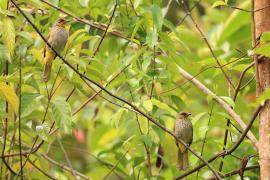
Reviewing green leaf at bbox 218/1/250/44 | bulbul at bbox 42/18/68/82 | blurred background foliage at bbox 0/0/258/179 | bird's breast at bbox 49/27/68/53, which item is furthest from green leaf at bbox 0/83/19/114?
green leaf at bbox 218/1/250/44

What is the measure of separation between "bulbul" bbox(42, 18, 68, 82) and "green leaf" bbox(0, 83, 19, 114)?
8.2 inches

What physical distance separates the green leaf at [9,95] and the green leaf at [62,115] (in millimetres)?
146

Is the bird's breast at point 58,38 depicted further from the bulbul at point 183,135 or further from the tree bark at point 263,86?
the tree bark at point 263,86

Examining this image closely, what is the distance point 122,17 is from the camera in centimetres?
333

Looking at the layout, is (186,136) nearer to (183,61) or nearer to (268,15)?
(183,61)

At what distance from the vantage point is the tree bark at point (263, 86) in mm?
2738

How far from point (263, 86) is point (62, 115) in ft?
2.65

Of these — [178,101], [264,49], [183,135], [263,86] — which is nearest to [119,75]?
[178,101]

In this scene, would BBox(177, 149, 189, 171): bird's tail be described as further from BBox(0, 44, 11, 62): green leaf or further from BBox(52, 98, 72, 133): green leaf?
BBox(0, 44, 11, 62): green leaf

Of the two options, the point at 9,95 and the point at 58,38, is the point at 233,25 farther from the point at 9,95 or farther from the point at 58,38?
the point at 9,95

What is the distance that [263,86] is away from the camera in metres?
2.81

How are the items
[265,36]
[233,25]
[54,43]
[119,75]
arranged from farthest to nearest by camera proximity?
[233,25] → [119,75] → [54,43] → [265,36]

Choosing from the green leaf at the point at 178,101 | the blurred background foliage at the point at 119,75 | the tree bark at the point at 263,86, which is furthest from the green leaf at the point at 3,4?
the tree bark at the point at 263,86

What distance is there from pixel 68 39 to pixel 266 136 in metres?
0.97
